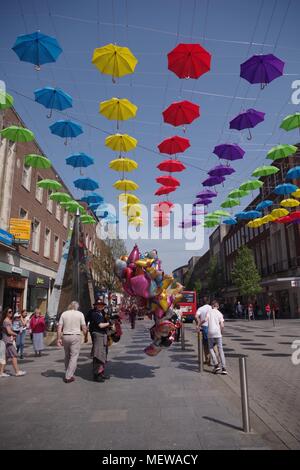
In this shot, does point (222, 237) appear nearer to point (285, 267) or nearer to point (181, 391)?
point (285, 267)

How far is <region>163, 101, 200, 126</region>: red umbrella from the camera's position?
1006 centimetres

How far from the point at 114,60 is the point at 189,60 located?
1870 millimetres

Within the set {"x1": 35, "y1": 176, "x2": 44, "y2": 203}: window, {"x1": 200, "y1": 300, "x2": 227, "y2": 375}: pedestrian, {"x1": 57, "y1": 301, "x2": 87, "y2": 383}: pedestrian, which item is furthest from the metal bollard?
{"x1": 35, "y1": 176, "x2": 44, "y2": 203}: window

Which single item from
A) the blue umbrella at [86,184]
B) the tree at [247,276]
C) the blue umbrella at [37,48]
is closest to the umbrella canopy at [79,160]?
the blue umbrella at [86,184]

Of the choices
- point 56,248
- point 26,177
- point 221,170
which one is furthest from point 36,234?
point 221,170

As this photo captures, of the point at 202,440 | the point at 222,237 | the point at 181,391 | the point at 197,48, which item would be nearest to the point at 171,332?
the point at 181,391

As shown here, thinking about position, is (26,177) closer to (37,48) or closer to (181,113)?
(37,48)

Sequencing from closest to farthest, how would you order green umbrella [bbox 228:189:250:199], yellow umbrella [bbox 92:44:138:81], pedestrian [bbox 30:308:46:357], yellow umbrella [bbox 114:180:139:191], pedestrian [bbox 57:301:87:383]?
pedestrian [bbox 57:301:87:383] < yellow umbrella [bbox 92:44:138:81] < pedestrian [bbox 30:308:46:357] < yellow umbrella [bbox 114:180:139:191] < green umbrella [bbox 228:189:250:199]

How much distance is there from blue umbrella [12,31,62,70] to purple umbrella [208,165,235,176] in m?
7.37

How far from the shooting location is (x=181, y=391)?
676cm

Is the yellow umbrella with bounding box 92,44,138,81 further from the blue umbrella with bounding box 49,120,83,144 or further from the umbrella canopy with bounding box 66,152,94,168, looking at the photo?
the umbrella canopy with bounding box 66,152,94,168

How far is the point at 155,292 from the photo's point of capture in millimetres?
7969

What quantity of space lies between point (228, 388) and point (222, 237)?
201 feet

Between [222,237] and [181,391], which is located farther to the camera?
[222,237]
